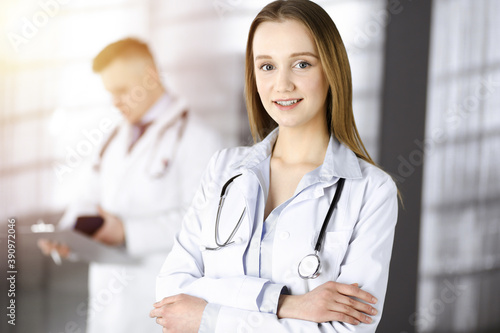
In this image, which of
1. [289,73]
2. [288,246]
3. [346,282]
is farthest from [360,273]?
[289,73]

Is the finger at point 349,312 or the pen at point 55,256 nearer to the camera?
the finger at point 349,312

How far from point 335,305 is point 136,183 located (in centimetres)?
200

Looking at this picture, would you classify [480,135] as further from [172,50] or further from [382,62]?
[172,50]

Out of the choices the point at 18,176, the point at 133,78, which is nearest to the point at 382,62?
the point at 133,78

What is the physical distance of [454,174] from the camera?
3.04 m

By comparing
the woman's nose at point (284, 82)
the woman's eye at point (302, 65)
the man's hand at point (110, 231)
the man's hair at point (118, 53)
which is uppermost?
the man's hair at point (118, 53)

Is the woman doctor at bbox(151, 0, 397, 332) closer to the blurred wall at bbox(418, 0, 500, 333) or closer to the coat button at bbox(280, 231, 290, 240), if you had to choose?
the coat button at bbox(280, 231, 290, 240)

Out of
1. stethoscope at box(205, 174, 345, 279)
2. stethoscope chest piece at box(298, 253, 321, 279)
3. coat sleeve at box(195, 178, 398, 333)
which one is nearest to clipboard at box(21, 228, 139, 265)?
stethoscope at box(205, 174, 345, 279)

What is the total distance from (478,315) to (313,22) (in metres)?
2.47

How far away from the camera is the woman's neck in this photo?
147 cm

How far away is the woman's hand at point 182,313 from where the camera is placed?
4.25 ft

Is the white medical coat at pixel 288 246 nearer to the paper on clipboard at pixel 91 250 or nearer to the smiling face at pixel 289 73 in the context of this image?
the smiling face at pixel 289 73

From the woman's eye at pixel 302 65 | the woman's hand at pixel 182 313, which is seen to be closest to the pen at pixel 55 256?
the woman's hand at pixel 182 313

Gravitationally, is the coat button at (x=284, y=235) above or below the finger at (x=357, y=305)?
above
